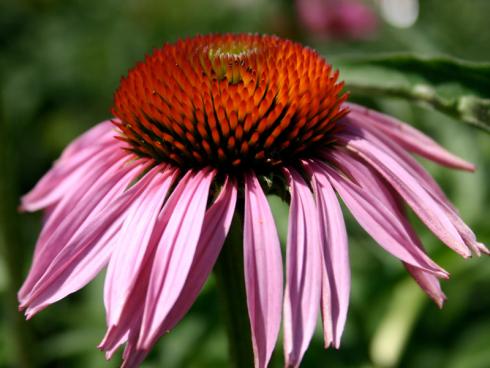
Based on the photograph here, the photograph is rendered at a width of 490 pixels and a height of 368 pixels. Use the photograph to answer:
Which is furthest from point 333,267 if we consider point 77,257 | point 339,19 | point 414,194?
point 339,19

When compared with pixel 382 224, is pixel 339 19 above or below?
below

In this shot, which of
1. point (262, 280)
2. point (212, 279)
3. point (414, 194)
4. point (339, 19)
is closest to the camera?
point (262, 280)

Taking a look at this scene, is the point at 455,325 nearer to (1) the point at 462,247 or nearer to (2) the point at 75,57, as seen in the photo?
(1) the point at 462,247

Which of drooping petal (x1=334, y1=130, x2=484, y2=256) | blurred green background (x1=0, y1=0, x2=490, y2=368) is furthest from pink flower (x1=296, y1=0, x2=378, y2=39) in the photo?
drooping petal (x1=334, y1=130, x2=484, y2=256)

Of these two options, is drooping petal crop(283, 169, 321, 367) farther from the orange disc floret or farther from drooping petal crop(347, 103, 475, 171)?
drooping petal crop(347, 103, 475, 171)

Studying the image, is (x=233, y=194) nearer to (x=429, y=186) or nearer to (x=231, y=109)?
(x=231, y=109)

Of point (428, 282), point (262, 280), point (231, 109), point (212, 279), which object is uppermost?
point (231, 109)

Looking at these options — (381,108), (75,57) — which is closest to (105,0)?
(75,57)

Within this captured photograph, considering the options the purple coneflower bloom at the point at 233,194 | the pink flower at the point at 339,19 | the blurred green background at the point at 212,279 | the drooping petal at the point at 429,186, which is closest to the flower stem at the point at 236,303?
the purple coneflower bloom at the point at 233,194
